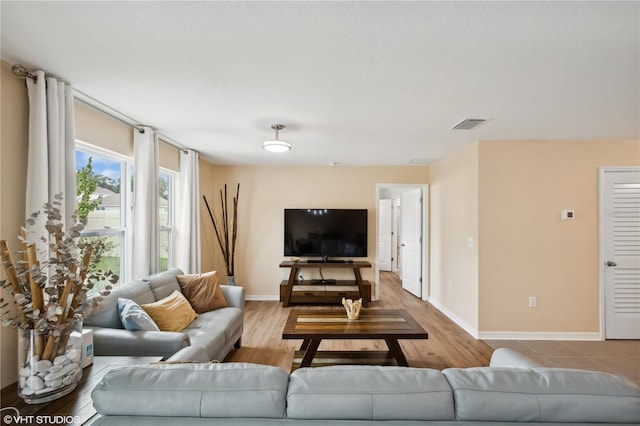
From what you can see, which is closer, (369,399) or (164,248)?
(369,399)

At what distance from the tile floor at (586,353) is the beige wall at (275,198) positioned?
2520 mm

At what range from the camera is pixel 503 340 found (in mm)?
3680

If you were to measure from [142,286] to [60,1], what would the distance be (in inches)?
85.8

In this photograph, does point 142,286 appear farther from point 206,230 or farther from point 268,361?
point 206,230

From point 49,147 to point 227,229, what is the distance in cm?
343

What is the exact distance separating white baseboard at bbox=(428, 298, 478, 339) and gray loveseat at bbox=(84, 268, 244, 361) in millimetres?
2816

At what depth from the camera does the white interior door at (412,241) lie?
564cm

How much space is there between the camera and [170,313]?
104 inches

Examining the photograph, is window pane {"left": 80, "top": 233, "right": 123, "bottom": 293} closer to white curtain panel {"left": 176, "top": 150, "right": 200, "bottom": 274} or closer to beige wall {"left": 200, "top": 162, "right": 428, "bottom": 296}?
white curtain panel {"left": 176, "top": 150, "right": 200, "bottom": 274}

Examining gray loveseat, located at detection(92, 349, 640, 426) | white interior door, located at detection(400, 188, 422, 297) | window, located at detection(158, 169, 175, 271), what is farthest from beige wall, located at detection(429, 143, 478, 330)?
window, located at detection(158, 169, 175, 271)

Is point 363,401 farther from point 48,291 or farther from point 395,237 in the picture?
point 395,237

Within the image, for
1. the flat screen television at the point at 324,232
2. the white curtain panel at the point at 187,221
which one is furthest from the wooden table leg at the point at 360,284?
the white curtain panel at the point at 187,221

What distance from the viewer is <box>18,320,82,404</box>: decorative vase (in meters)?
1.39

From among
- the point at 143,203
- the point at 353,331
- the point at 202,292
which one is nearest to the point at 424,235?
the point at 353,331
